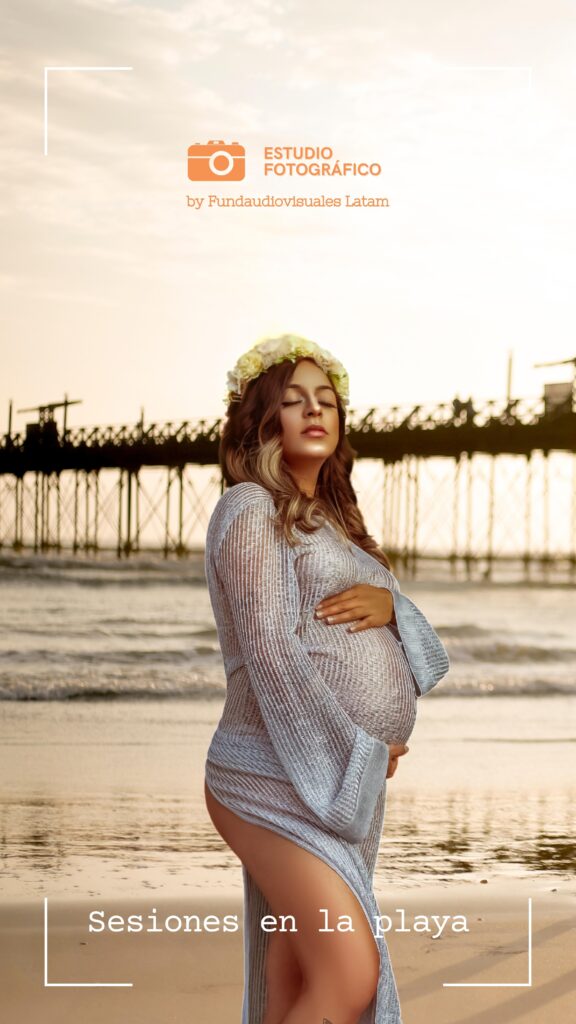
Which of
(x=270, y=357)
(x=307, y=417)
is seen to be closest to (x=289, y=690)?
(x=307, y=417)

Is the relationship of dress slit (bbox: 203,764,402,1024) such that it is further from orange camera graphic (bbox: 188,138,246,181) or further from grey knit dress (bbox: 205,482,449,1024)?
orange camera graphic (bbox: 188,138,246,181)

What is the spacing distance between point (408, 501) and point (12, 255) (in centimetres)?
521

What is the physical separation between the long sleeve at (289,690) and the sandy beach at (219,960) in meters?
1.45

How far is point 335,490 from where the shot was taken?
2.42 metres

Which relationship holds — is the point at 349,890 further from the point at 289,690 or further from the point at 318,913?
the point at 289,690

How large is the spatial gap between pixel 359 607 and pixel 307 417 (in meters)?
0.35

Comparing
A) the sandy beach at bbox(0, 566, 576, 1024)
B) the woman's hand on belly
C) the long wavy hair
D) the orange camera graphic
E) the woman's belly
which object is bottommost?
the sandy beach at bbox(0, 566, 576, 1024)

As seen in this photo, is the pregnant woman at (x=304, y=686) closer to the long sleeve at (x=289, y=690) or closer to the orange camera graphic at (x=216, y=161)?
the long sleeve at (x=289, y=690)

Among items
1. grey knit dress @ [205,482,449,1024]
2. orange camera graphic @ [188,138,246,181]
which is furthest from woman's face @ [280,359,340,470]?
orange camera graphic @ [188,138,246,181]

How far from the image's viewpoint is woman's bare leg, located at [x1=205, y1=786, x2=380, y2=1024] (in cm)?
204

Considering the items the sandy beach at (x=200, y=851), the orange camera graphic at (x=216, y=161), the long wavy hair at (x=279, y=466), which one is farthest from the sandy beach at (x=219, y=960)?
the orange camera graphic at (x=216, y=161)

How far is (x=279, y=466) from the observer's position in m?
2.27

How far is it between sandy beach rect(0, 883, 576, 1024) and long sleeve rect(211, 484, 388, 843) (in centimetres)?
145

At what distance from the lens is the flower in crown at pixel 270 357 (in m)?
2.34
